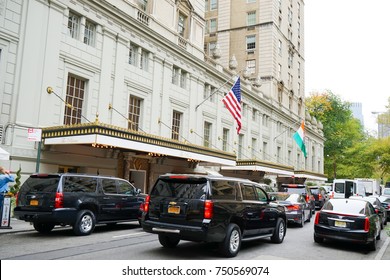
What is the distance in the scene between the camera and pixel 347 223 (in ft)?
35.6

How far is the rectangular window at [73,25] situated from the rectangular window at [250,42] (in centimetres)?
2990

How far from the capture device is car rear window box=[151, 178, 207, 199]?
27.7 ft

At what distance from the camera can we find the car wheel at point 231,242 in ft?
27.9

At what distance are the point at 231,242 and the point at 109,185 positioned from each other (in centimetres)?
549

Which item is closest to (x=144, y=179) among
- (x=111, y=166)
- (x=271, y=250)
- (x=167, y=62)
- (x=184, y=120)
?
(x=111, y=166)

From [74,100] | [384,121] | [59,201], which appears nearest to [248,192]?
[59,201]

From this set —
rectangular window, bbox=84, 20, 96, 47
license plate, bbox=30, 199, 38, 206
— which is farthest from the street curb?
rectangular window, bbox=84, 20, 96, 47

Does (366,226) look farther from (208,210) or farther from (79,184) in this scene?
(79,184)

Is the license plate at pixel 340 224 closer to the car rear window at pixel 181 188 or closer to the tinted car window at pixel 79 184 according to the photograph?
the car rear window at pixel 181 188

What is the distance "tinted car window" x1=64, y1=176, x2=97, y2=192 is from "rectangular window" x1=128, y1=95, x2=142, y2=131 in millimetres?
10775

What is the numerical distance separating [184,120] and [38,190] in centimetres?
1718

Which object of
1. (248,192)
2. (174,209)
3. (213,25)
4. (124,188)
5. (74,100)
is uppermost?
(213,25)

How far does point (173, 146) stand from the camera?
68.0 ft

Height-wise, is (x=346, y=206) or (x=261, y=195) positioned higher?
(x=261, y=195)
